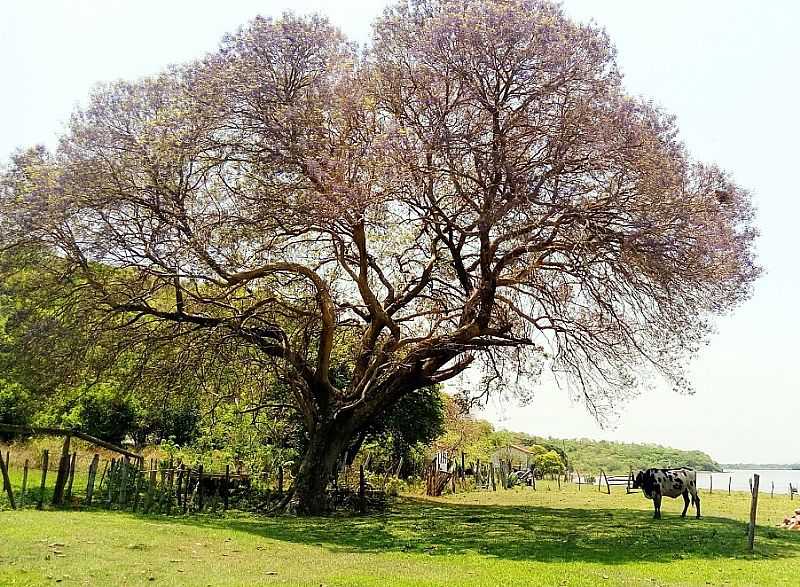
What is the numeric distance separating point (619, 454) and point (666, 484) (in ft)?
282

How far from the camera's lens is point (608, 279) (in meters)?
18.5

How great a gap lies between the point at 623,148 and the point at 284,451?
568 inches

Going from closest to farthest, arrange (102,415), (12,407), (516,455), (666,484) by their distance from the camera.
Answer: (666,484) → (12,407) → (102,415) → (516,455)

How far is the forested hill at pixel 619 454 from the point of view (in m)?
93.1

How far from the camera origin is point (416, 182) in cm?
1689

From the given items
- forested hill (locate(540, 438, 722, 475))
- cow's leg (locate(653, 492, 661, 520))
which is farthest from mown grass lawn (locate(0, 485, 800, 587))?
forested hill (locate(540, 438, 722, 475))

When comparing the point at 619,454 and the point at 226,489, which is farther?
the point at 619,454

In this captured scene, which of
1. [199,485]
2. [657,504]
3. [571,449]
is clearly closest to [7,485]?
[199,485]

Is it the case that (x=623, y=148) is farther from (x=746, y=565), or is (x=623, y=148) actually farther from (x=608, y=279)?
(x=746, y=565)

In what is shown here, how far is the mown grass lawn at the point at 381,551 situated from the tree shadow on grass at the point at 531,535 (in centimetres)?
4

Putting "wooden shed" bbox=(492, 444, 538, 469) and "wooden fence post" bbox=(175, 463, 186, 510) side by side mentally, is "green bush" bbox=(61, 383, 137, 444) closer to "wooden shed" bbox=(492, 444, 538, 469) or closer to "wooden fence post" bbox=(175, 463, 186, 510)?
"wooden fence post" bbox=(175, 463, 186, 510)

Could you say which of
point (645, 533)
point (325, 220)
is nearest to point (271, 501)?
point (325, 220)

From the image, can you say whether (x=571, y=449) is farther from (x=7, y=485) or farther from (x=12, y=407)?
(x=7, y=485)

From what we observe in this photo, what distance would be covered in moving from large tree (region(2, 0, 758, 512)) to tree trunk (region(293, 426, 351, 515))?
0.20 meters
